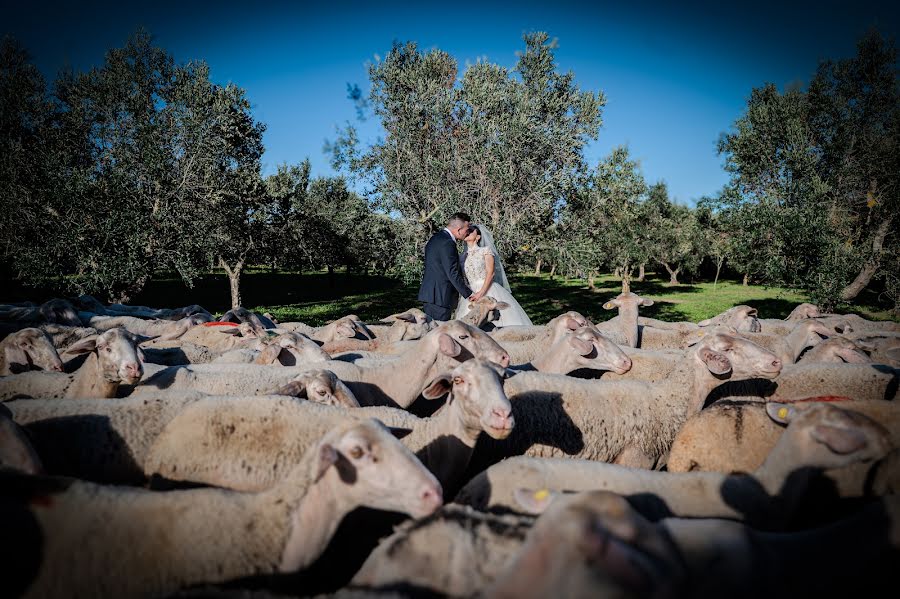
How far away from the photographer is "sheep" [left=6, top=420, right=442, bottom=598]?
2.37m

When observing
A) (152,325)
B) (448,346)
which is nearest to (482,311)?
(448,346)

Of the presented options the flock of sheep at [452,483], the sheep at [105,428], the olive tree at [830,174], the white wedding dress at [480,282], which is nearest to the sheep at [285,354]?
the flock of sheep at [452,483]

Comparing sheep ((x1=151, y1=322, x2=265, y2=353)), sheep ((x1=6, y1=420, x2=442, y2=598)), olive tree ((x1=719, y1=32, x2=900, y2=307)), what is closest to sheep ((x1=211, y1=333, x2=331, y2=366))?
sheep ((x1=151, y1=322, x2=265, y2=353))

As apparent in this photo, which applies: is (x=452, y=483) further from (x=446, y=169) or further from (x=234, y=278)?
(x=234, y=278)

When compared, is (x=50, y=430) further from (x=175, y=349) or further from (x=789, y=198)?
(x=789, y=198)

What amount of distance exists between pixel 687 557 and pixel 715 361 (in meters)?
3.46

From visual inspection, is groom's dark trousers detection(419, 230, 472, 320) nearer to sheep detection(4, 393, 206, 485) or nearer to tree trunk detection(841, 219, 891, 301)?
sheep detection(4, 393, 206, 485)

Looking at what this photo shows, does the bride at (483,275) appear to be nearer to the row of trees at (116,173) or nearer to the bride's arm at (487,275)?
the bride's arm at (487,275)

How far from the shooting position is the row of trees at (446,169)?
45.2ft

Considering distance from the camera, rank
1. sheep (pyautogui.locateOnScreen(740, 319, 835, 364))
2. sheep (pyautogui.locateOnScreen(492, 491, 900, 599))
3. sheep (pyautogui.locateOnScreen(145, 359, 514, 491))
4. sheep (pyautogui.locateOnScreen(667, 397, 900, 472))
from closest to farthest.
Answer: sheep (pyautogui.locateOnScreen(492, 491, 900, 599))
sheep (pyautogui.locateOnScreen(145, 359, 514, 491))
sheep (pyautogui.locateOnScreen(667, 397, 900, 472))
sheep (pyautogui.locateOnScreen(740, 319, 835, 364))

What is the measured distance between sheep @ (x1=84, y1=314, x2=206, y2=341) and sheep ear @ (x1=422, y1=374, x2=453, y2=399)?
759cm

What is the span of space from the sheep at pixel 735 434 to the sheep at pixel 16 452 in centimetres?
491

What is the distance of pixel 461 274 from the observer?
9188mm

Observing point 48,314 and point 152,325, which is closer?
point 48,314
